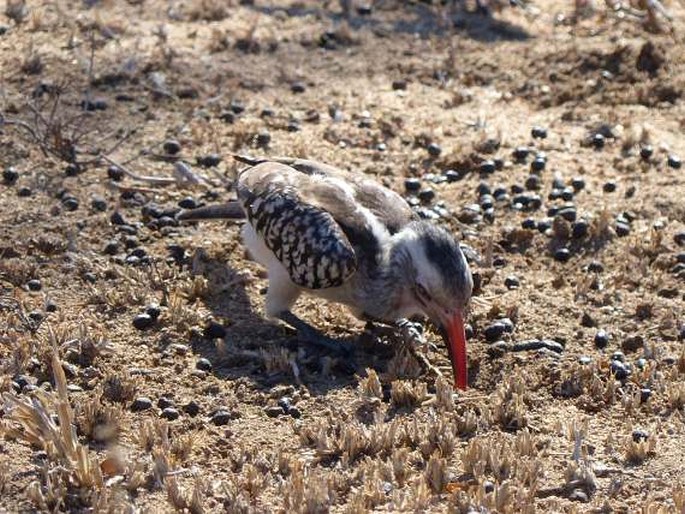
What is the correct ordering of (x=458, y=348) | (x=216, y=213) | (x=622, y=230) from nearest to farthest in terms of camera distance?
(x=458, y=348) < (x=216, y=213) < (x=622, y=230)

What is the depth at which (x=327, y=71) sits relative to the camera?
11867 mm

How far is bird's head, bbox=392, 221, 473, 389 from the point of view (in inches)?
310

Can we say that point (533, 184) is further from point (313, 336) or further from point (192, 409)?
point (192, 409)

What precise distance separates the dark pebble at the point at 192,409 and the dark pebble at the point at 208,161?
10.3 feet

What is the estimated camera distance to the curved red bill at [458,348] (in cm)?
776

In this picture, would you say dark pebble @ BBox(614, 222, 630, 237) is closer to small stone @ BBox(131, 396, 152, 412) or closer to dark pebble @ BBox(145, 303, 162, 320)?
dark pebble @ BBox(145, 303, 162, 320)

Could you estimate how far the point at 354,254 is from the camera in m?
8.08

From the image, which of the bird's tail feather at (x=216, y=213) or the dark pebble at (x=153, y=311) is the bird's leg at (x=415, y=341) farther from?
the dark pebble at (x=153, y=311)

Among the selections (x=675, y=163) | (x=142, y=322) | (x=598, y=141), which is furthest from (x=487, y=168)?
(x=142, y=322)

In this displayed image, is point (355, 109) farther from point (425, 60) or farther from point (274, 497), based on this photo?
point (274, 497)

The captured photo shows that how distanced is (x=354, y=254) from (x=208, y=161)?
2.53 metres

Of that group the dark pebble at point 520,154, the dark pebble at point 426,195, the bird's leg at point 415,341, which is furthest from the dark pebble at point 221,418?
the dark pebble at point 520,154

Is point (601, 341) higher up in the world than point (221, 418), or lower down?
higher up

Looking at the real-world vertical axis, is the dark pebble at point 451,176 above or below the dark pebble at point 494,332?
above
